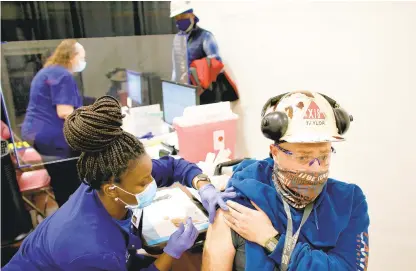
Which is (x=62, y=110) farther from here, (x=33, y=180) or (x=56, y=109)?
(x=33, y=180)

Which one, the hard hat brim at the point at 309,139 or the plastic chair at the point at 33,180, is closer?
the hard hat brim at the point at 309,139

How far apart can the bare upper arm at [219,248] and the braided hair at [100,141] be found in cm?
41

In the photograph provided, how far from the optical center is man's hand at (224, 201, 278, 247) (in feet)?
3.77

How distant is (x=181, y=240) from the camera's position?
1.37m

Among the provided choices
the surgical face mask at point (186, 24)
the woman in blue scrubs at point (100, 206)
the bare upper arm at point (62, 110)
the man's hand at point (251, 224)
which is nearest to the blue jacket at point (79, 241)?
the woman in blue scrubs at point (100, 206)

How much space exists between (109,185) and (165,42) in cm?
284

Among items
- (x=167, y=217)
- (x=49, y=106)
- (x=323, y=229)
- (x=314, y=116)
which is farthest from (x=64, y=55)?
(x=323, y=229)

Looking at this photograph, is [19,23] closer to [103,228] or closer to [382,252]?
[103,228]

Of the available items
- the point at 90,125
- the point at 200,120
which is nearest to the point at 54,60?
the point at 200,120

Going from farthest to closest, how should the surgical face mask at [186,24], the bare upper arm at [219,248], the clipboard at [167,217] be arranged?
the surgical face mask at [186,24] < the clipboard at [167,217] < the bare upper arm at [219,248]

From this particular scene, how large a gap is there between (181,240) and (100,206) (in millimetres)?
352

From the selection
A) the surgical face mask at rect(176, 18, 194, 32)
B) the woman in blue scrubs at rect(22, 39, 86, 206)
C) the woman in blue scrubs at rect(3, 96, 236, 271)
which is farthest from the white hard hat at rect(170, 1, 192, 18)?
the woman in blue scrubs at rect(3, 96, 236, 271)

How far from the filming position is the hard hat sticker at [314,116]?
110 centimetres

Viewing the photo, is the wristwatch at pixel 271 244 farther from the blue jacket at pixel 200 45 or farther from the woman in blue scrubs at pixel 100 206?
the blue jacket at pixel 200 45
